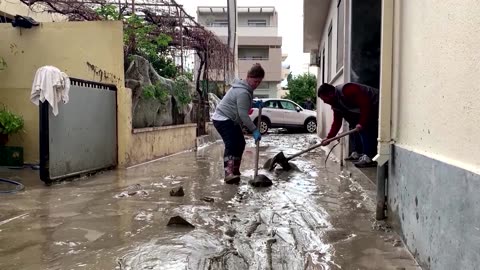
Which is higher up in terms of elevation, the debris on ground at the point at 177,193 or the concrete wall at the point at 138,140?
the concrete wall at the point at 138,140

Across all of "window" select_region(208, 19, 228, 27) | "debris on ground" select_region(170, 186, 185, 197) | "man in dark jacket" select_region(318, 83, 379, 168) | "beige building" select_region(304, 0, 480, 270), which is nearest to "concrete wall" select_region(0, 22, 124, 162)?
"debris on ground" select_region(170, 186, 185, 197)

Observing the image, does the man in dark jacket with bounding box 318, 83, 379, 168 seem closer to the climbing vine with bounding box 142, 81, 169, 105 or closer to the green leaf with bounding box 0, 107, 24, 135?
the climbing vine with bounding box 142, 81, 169, 105

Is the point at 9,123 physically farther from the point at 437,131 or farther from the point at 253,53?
the point at 253,53

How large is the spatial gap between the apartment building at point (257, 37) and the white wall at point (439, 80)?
34.0 m

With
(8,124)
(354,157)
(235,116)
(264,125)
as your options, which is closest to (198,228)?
(235,116)

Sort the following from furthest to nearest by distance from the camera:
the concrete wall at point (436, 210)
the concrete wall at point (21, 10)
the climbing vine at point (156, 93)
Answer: the concrete wall at point (21, 10)
the climbing vine at point (156, 93)
the concrete wall at point (436, 210)

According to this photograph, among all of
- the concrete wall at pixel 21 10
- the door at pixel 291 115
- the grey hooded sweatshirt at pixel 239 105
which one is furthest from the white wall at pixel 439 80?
the door at pixel 291 115

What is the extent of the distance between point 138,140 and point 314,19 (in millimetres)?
7609

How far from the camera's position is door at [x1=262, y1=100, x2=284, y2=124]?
19500 mm

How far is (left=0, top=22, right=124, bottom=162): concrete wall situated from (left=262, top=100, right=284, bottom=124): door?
40.0ft

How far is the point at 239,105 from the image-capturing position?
19.4 ft

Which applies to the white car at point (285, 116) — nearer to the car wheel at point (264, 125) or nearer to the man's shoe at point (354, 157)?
the car wheel at point (264, 125)

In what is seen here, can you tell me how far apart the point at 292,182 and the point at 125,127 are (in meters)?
3.31

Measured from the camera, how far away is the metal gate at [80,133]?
18.9 feet
